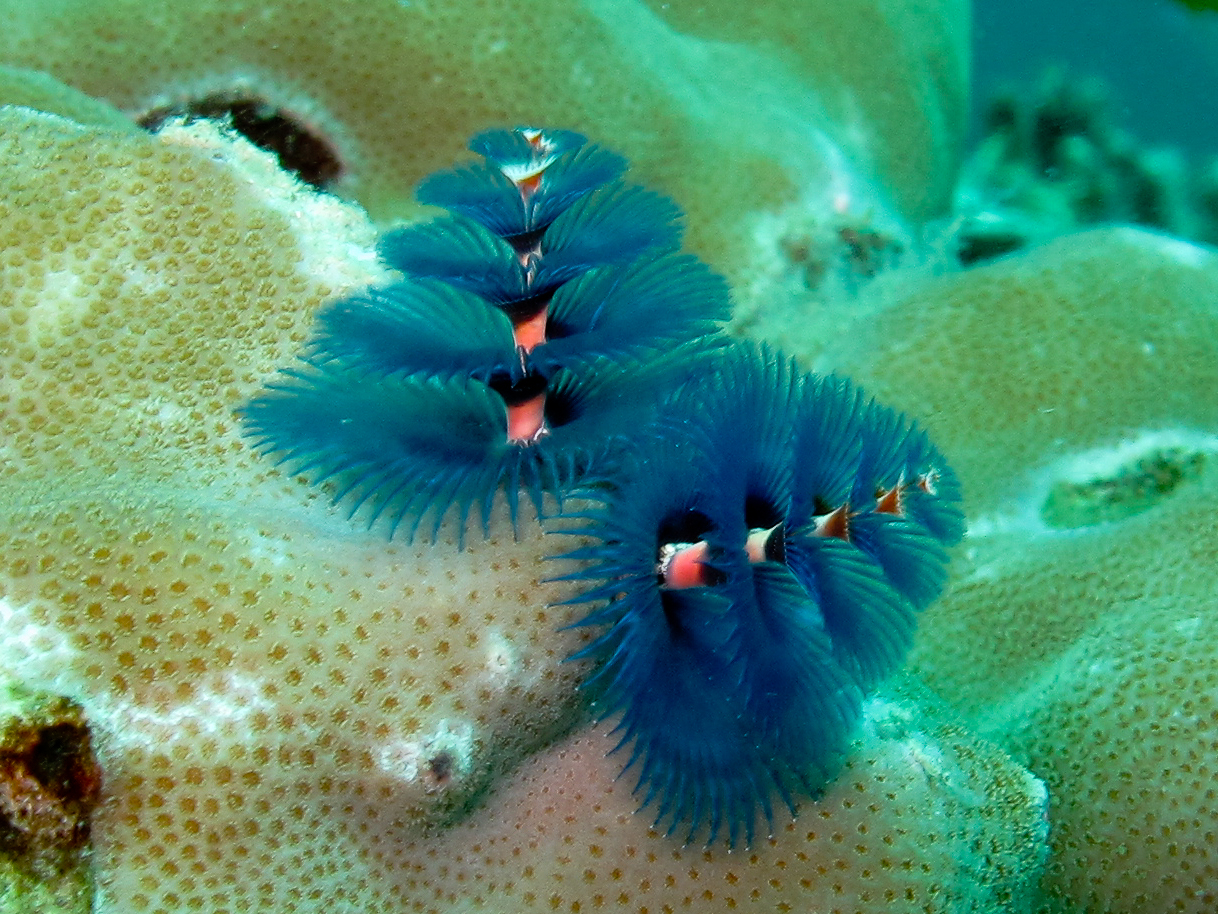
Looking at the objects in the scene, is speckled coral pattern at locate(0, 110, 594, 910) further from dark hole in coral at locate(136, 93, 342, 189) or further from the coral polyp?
dark hole in coral at locate(136, 93, 342, 189)

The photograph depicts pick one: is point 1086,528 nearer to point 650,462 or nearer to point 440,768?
point 650,462

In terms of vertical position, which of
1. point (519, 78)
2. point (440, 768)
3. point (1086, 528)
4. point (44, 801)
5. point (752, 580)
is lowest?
point (1086, 528)

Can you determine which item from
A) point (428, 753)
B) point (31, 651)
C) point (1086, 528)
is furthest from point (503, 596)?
point (1086, 528)

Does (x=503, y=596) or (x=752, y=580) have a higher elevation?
(x=752, y=580)

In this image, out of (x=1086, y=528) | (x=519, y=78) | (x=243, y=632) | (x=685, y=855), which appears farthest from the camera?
(x=519, y=78)

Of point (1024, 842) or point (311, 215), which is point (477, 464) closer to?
point (311, 215)

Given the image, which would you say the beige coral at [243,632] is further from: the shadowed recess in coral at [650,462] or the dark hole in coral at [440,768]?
the shadowed recess in coral at [650,462]

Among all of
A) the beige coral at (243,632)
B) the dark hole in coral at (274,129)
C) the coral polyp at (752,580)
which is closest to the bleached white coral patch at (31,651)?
the beige coral at (243,632)
